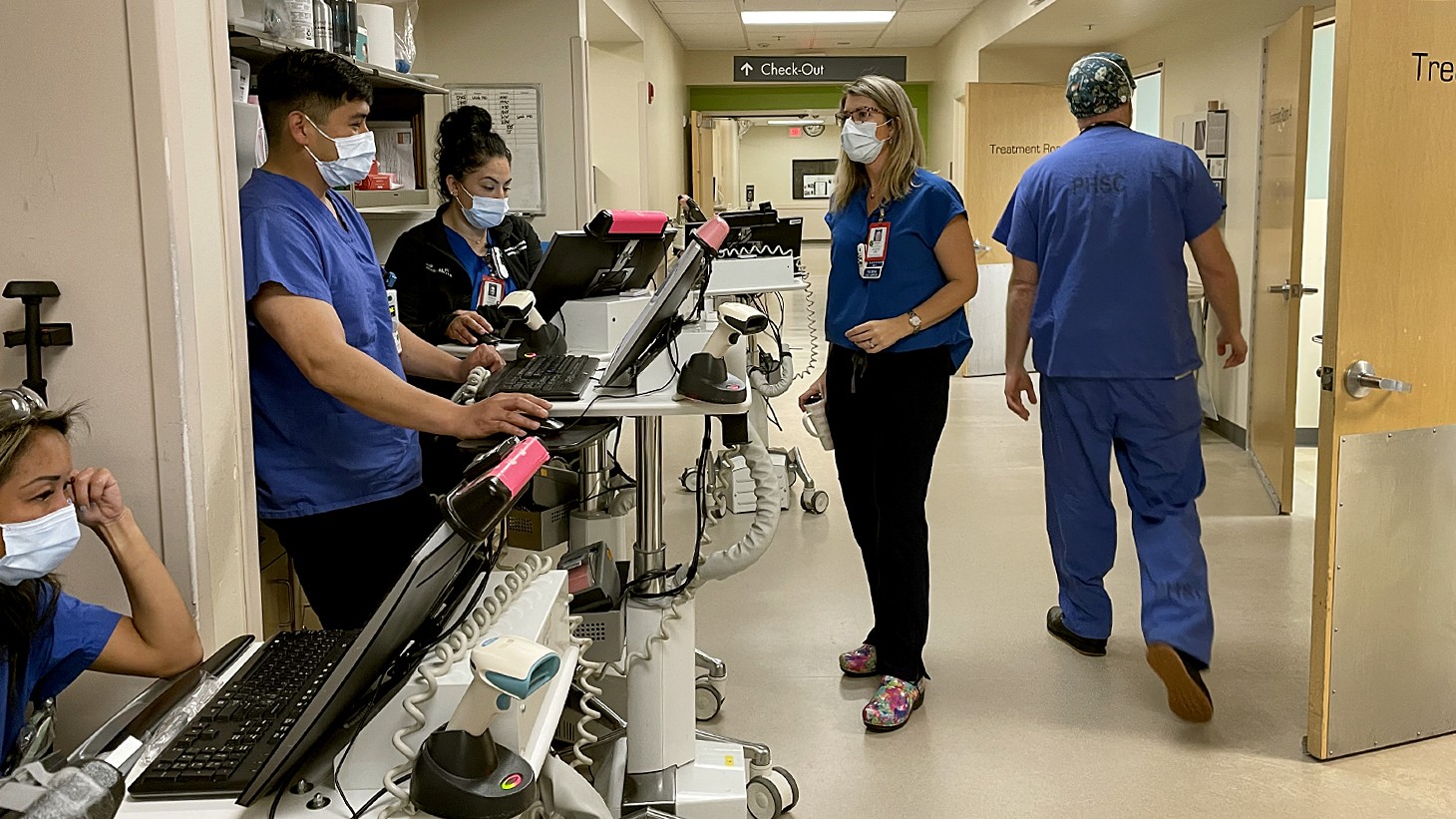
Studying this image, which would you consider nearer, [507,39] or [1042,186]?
[1042,186]

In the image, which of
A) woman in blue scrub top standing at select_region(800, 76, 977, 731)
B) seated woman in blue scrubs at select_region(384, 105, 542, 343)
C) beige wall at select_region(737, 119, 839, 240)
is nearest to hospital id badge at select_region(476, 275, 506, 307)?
seated woman in blue scrubs at select_region(384, 105, 542, 343)

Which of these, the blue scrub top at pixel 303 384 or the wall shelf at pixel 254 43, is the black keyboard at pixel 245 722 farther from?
the wall shelf at pixel 254 43

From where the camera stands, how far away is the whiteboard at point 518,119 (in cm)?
534

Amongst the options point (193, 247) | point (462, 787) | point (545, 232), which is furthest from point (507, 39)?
point (462, 787)

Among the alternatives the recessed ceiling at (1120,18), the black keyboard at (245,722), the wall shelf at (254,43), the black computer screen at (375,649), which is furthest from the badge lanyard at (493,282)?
the recessed ceiling at (1120,18)

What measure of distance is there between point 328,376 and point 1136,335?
1902 mm

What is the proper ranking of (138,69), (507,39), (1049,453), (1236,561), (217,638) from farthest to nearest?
(507,39)
(1236,561)
(1049,453)
(217,638)
(138,69)

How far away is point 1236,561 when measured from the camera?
13.6ft

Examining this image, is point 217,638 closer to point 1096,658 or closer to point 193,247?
point 193,247

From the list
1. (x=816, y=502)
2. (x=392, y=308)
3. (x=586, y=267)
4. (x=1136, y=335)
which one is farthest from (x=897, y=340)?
(x=816, y=502)

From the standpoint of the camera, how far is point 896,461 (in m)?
2.86

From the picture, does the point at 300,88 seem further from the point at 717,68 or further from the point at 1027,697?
the point at 717,68

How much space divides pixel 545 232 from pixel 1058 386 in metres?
3.09

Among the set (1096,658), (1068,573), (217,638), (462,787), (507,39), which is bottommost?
(1096,658)
